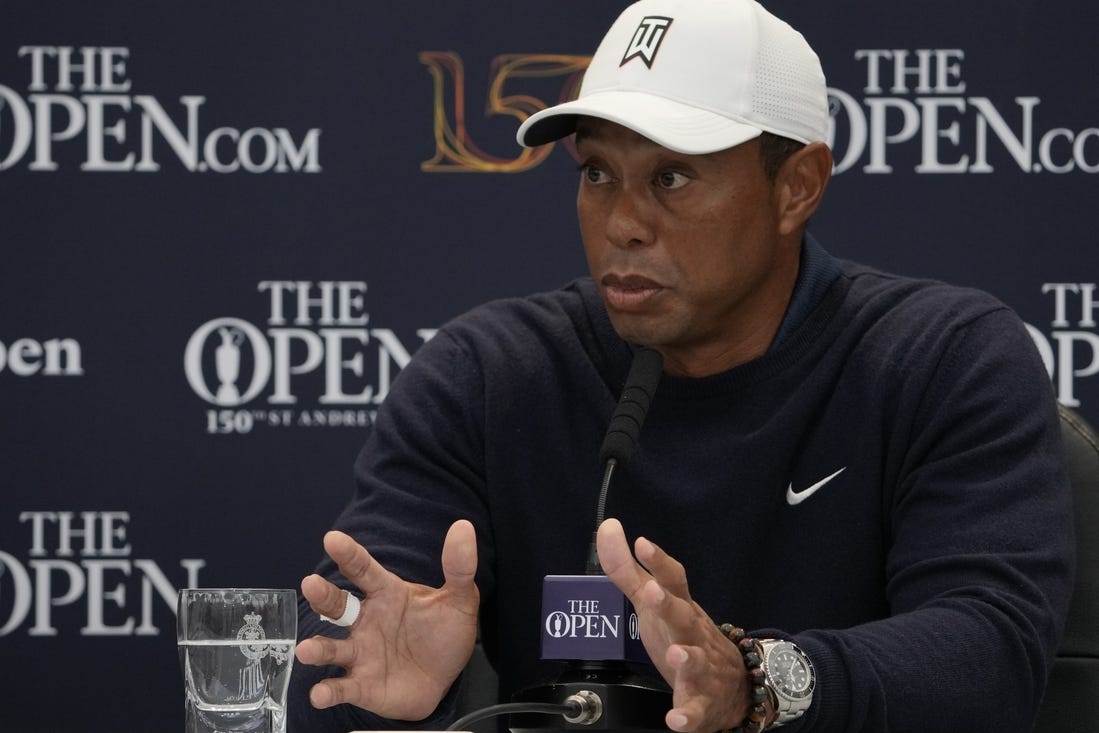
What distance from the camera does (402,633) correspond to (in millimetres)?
1421

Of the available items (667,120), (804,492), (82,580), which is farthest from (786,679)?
(82,580)

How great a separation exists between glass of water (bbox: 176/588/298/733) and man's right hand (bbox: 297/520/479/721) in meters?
0.07

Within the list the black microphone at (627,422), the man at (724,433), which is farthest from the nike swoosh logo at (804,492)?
the black microphone at (627,422)

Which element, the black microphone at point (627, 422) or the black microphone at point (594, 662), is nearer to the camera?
the black microphone at point (594, 662)

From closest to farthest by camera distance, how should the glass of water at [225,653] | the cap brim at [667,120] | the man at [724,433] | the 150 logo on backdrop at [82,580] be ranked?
the glass of water at [225,653] < the man at [724,433] < the cap brim at [667,120] < the 150 logo on backdrop at [82,580]

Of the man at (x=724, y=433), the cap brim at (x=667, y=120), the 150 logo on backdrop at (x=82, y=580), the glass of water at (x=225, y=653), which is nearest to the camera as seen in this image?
the glass of water at (x=225, y=653)

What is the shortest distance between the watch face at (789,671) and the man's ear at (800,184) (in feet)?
2.33

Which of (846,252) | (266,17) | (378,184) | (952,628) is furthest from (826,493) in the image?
(266,17)

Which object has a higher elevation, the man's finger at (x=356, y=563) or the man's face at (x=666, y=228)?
the man's face at (x=666, y=228)

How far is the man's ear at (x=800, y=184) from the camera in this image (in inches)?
71.6

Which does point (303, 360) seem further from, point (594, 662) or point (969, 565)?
point (594, 662)

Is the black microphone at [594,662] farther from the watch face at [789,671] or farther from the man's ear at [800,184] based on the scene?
the man's ear at [800,184]

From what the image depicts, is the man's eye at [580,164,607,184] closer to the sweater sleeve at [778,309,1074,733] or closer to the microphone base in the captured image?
the sweater sleeve at [778,309,1074,733]

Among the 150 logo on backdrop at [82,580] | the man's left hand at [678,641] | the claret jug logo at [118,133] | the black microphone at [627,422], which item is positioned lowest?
the 150 logo on backdrop at [82,580]
